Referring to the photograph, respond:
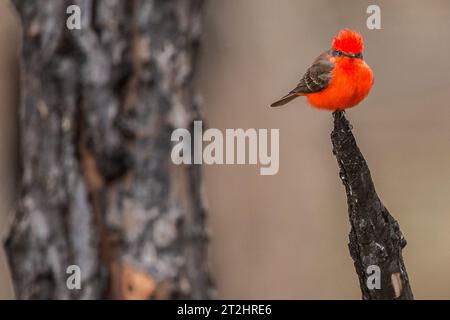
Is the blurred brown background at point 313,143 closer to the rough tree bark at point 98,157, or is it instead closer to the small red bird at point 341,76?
the rough tree bark at point 98,157

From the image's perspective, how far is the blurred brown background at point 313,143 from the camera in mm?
3711

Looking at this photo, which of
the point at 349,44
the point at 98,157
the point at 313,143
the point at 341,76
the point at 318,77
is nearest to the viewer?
the point at 349,44

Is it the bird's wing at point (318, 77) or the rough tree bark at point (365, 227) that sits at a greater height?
the bird's wing at point (318, 77)

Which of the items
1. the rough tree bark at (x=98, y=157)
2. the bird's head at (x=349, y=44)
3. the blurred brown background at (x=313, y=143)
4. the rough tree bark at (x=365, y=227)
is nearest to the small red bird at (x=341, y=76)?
the bird's head at (x=349, y=44)

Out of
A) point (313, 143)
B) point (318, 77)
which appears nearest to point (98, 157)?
point (318, 77)

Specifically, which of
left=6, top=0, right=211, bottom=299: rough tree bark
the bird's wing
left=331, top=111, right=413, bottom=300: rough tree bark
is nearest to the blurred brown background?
left=6, top=0, right=211, bottom=299: rough tree bark

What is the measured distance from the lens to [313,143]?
3.80m

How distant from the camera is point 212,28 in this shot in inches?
145

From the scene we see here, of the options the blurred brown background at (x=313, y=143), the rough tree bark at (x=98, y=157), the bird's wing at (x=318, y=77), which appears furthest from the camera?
the blurred brown background at (x=313, y=143)

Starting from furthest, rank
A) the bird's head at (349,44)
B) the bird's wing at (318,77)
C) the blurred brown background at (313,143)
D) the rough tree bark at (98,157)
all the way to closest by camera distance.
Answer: the blurred brown background at (313,143)
the rough tree bark at (98,157)
the bird's wing at (318,77)
the bird's head at (349,44)

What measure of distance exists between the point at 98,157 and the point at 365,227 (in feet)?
3.41

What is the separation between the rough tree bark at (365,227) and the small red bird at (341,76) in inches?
4.3

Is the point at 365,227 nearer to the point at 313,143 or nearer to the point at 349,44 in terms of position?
the point at 349,44
